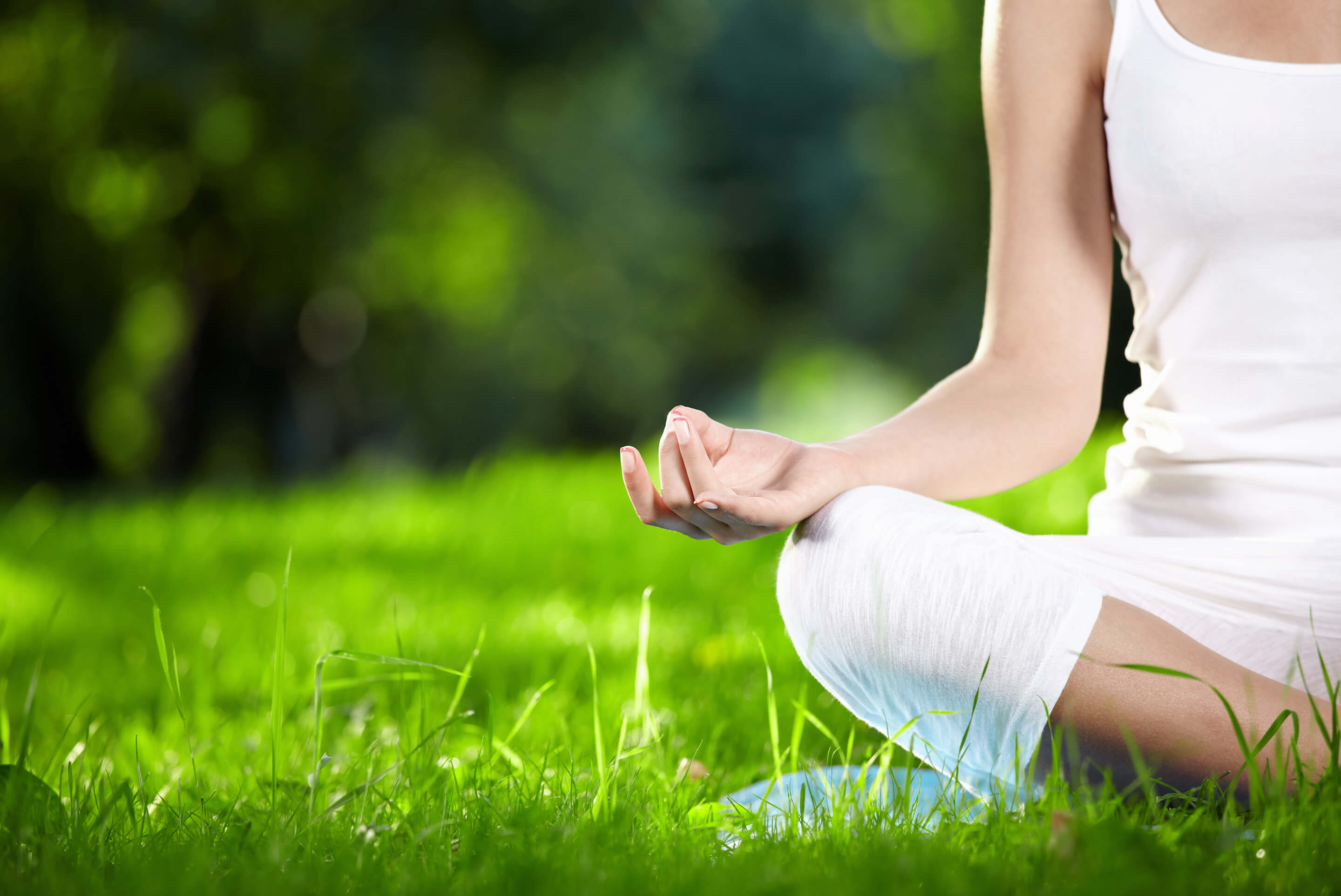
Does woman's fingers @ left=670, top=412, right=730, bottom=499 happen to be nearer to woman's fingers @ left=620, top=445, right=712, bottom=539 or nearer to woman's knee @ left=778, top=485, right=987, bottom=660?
woman's fingers @ left=620, top=445, right=712, bottom=539

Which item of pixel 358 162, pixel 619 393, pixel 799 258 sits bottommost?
pixel 619 393

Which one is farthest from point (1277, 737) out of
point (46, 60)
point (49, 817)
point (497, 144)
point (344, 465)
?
point (344, 465)

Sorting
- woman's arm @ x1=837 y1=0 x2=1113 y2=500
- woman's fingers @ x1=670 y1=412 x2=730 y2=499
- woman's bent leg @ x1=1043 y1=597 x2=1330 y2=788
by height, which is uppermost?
woman's arm @ x1=837 y1=0 x2=1113 y2=500

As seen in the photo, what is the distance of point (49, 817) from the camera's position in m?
1.37

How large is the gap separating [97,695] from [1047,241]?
2.28 meters

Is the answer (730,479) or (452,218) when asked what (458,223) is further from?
(730,479)

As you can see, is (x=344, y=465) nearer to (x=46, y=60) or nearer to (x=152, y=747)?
(x=46, y=60)

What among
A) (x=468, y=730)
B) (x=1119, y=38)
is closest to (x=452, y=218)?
(x=468, y=730)

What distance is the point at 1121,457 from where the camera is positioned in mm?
1658

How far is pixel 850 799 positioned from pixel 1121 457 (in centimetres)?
67

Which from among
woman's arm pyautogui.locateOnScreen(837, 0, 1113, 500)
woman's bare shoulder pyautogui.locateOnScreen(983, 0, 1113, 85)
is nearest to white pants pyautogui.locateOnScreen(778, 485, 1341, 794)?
woman's arm pyautogui.locateOnScreen(837, 0, 1113, 500)

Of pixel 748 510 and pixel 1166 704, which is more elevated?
pixel 748 510

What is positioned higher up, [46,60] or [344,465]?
[46,60]

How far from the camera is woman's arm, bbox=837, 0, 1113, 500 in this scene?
162 centimetres
